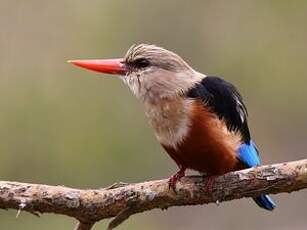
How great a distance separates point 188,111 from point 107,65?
459mm

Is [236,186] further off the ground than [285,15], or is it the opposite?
[285,15]

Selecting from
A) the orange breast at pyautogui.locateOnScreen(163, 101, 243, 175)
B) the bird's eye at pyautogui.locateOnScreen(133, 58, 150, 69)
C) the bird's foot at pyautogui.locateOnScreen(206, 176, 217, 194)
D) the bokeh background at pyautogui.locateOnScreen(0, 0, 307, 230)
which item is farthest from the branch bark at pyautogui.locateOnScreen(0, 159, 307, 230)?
the bokeh background at pyautogui.locateOnScreen(0, 0, 307, 230)

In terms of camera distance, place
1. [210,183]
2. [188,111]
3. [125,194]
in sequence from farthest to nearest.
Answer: [188,111], [210,183], [125,194]

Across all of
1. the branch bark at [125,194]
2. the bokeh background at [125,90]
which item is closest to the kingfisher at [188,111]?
the branch bark at [125,194]

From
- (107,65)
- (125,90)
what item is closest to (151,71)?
(107,65)

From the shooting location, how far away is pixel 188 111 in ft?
14.3

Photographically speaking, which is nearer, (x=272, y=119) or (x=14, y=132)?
(x=14, y=132)

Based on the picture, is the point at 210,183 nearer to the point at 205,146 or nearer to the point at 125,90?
the point at 205,146

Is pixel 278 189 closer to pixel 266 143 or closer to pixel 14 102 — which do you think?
pixel 14 102

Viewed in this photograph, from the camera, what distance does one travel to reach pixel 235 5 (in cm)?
1127

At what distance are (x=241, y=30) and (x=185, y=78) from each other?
249 inches

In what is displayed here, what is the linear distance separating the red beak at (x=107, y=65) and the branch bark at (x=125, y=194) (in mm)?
612

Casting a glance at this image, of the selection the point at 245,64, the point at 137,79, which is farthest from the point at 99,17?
the point at 137,79

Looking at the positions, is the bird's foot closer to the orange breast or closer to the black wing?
the orange breast
